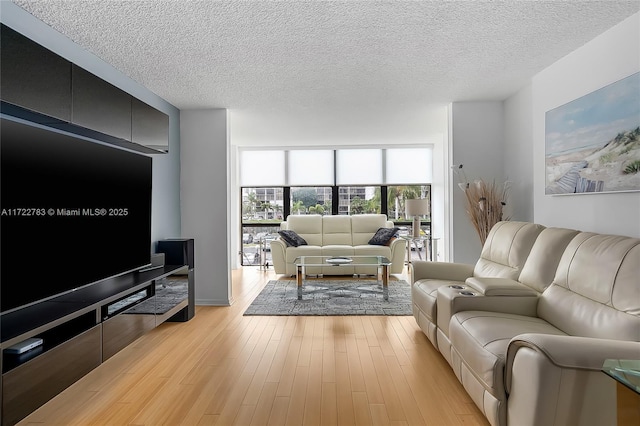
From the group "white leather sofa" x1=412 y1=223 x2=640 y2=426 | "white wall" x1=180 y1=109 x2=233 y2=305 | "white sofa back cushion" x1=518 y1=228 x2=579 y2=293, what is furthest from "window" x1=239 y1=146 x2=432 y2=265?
"white sofa back cushion" x1=518 y1=228 x2=579 y2=293

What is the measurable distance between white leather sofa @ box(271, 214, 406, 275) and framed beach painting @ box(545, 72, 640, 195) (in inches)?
127

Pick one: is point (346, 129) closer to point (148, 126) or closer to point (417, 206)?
point (417, 206)

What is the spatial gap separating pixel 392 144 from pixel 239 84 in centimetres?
420

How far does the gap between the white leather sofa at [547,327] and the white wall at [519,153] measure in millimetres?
970

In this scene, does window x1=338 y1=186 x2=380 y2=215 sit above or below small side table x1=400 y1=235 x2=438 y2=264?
above

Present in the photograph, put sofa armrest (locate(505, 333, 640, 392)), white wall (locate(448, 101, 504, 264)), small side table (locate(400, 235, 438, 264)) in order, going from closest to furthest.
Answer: sofa armrest (locate(505, 333, 640, 392)) < white wall (locate(448, 101, 504, 264)) < small side table (locate(400, 235, 438, 264))

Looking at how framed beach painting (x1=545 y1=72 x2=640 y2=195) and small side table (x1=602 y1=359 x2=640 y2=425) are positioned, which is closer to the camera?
small side table (x1=602 y1=359 x2=640 y2=425)

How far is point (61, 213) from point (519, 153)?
4.34 m

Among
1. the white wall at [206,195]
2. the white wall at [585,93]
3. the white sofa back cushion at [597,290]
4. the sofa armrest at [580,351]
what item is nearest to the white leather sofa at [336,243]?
the white wall at [206,195]

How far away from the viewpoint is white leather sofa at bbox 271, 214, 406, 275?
6.14 m

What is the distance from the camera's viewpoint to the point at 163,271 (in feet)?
11.2

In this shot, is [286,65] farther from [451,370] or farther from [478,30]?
[451,370]

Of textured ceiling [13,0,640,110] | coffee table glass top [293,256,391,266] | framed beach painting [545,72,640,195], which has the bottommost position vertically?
coffee table glass top [293,256,391,266]

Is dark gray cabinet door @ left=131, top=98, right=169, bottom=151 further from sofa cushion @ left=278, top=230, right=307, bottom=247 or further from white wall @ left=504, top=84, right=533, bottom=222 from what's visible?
white wall @ left=504, top=84, right=533, bottom=222
